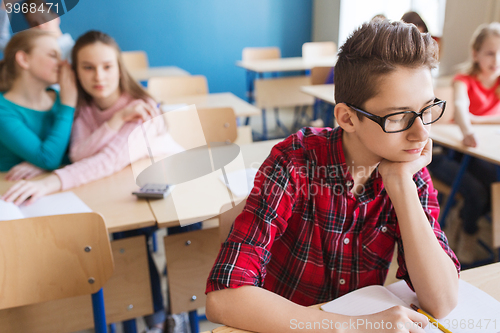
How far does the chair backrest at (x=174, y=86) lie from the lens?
2779 millimetres

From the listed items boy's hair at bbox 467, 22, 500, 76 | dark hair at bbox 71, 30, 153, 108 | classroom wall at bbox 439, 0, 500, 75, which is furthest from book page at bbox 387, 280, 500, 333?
classroom wall at bbox 439, 0, 500, 75

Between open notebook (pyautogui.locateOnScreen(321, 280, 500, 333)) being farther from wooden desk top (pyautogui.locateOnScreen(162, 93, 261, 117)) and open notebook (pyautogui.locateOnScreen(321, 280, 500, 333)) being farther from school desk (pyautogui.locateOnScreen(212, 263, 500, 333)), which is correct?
wooden desk top (pyautogui.locateOnScreen(162, 93, 261, 117))

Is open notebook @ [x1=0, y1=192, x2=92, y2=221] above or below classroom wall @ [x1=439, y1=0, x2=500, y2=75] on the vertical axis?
below

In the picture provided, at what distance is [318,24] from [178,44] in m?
1.97

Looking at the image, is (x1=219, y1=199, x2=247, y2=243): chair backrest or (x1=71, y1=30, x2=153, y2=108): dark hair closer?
(x1=219, y1=199, x2=247, y2=243): chair backrest

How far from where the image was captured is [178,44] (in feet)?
16.8

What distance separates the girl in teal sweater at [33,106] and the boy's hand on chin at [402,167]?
4.19ft

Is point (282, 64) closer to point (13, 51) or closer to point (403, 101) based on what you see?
point (13, 51)

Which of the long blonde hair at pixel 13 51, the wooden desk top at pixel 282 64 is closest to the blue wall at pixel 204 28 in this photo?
the wooden desk top at pixel 282 64

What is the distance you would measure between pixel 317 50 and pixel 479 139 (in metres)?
3.03

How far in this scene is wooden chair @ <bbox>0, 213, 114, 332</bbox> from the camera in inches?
37.0

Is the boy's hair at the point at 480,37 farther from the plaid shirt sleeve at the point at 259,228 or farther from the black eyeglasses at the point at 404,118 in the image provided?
the plaid shirt sleeve at the point at 259,228

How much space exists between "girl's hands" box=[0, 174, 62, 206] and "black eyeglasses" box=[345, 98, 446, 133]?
1108 mm
